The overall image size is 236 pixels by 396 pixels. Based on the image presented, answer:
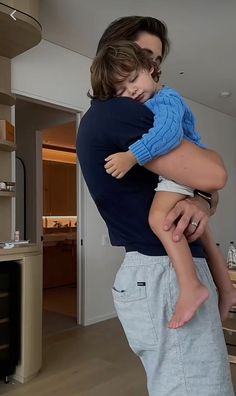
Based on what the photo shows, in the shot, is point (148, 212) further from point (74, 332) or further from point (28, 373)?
point (74, 332)

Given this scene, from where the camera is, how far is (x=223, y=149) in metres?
6.64

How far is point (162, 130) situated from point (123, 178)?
0.46ft

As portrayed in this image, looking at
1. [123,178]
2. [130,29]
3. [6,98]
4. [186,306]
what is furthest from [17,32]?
[186,306]

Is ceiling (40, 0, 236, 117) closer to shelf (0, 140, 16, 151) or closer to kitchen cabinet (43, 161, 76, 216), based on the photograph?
shelf (0, 140, 16, 151)

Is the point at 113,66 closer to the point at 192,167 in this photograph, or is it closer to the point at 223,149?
the point at 192,167

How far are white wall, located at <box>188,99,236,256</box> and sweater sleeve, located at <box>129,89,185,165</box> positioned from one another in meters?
5.37

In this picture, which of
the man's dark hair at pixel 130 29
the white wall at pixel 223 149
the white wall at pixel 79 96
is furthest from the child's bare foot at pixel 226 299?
the white wall at pixel 223 149

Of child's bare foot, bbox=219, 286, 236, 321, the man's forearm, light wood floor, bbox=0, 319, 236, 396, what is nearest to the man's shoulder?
the man's forearm

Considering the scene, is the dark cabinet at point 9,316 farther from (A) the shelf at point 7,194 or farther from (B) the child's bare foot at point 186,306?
(B) the child's bare foot at point 186,306

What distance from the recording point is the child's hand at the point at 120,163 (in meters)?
0.79

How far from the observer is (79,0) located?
3145 mm

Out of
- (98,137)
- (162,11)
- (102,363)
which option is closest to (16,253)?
(102,363)

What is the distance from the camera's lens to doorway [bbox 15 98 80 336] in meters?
5.02

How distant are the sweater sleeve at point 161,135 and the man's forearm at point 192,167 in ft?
0.06
